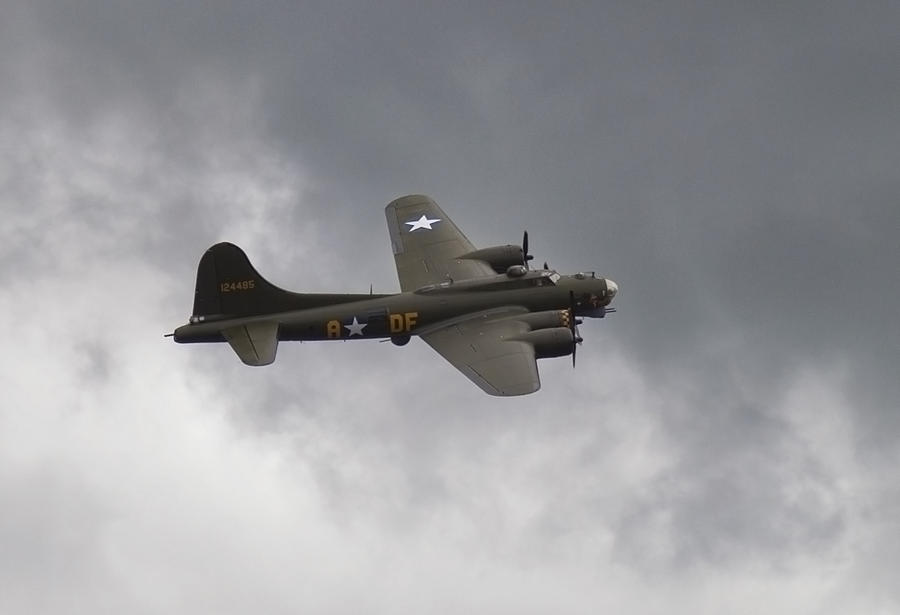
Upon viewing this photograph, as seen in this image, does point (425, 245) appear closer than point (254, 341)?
No

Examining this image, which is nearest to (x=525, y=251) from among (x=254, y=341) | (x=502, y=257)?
(x=502, y=257)

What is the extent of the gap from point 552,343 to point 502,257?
963 centimetres

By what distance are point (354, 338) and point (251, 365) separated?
751 centimetres

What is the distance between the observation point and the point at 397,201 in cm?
9444

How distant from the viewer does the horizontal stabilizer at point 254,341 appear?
261 feet

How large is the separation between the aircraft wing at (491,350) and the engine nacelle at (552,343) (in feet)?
1.33

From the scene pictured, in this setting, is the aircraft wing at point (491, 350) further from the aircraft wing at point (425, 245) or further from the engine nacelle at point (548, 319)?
the aircraft wing at point (425, 245)

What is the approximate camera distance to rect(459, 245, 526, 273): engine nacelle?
8850 centimetres

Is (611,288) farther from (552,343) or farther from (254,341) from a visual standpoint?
(254,341)

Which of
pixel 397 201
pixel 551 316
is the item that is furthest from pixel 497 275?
pixel 397 201

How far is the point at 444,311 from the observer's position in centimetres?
8388

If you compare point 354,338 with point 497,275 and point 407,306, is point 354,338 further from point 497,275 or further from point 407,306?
point 497,275

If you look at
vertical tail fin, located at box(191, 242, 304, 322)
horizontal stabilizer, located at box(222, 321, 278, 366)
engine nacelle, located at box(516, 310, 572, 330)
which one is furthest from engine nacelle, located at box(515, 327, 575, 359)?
vertical tail fin, located at box(191, 242, 304, 322)

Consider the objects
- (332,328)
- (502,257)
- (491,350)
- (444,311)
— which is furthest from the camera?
(502,257)
